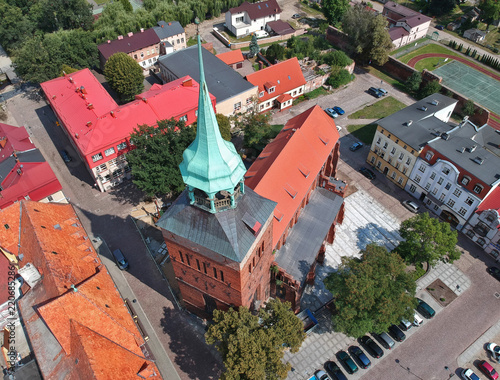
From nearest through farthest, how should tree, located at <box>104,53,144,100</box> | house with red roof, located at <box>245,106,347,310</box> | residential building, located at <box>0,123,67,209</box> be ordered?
house with red roof, located at <box>245,106,347,310</box> < residential building, located at <box>0,123,67,209</box> < tree, located at <box>104,53,144,100</box>

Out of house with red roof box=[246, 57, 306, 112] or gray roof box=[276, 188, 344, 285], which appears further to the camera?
house with red roof box=[246, 57, 306, 112]

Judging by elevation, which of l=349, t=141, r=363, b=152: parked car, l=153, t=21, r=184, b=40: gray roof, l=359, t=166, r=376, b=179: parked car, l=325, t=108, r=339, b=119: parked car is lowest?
l=359, t=166, r=376, b=179: parked car

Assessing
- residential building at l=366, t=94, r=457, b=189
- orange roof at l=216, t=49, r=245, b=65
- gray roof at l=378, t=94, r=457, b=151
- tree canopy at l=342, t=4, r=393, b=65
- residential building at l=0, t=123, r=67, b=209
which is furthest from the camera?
orange roof at l=216, t=49, r=245, b=65

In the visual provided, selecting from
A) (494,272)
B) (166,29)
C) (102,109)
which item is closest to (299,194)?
(494,272)

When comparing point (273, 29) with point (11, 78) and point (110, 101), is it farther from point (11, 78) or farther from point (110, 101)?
point (11, 78)

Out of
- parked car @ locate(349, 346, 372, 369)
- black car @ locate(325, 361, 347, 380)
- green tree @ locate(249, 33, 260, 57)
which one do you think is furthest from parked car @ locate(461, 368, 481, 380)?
green tree @ locate(249, 33, 260, 57)

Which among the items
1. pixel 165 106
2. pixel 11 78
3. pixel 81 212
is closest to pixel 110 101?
pixel 165 106

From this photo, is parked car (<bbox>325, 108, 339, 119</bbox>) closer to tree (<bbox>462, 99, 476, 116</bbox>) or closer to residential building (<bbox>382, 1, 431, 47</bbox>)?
A: tree (<bbox>462, 99, 476, 116</bbox>)
